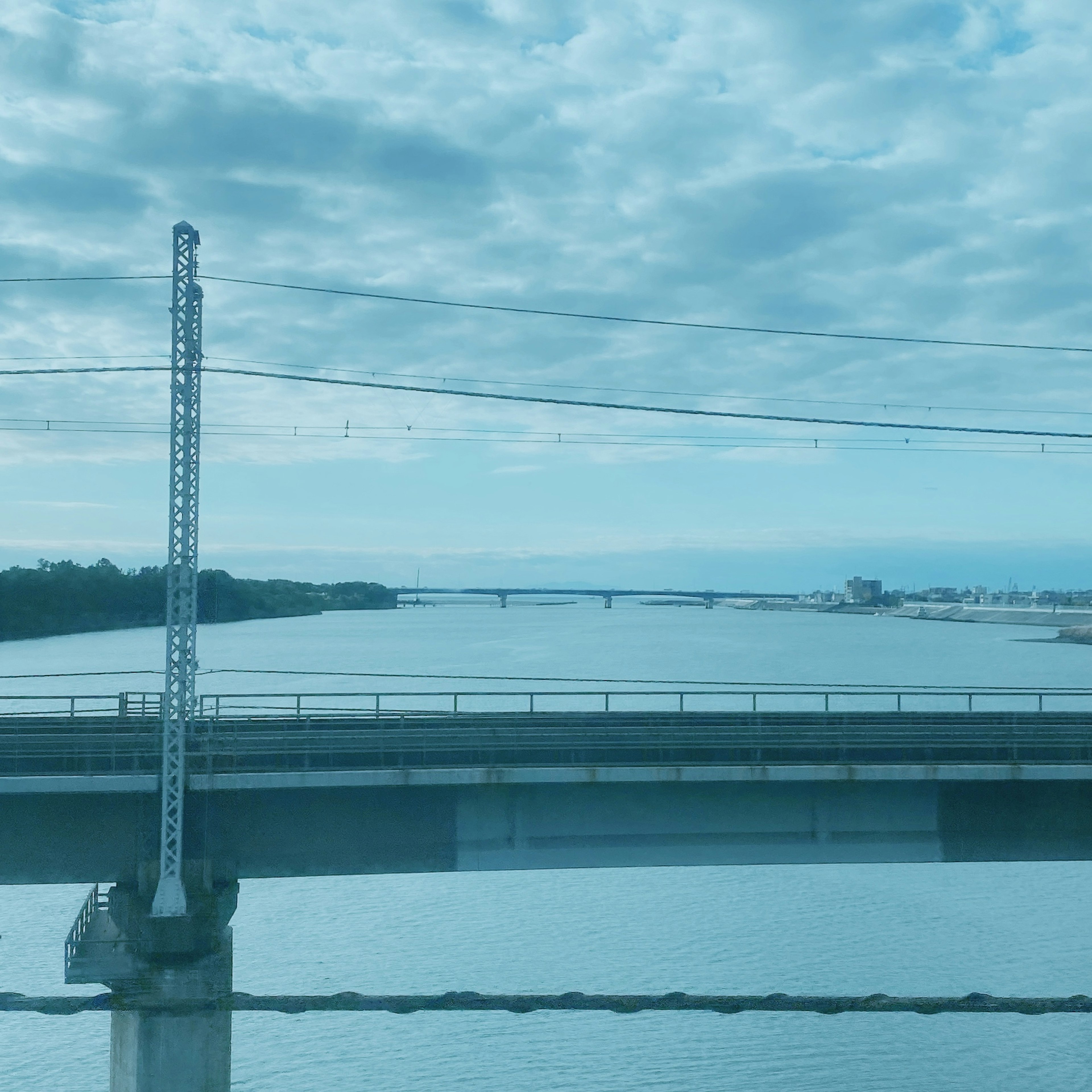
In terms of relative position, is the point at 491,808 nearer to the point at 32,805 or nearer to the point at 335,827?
the point at 335,827

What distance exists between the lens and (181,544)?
46.6 ft

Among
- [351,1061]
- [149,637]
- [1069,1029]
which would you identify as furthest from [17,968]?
[149,637]

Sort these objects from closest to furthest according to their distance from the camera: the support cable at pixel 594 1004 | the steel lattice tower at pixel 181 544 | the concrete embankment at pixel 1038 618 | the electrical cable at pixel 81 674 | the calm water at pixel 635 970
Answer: the support cable at pixel 594 1004
the steel lattice tower at pixel 181 544
the electrical cable at pixel 81 674
the calm water at pixel 635 970
the concrete embankment at pixel 1038 618

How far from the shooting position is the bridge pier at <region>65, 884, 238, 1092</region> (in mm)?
14609

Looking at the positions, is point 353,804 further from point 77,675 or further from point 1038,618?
point 1038,618

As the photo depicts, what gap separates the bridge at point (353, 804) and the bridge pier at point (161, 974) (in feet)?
0.10

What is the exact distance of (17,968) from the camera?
86.0 feet

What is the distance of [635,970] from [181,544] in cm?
1862

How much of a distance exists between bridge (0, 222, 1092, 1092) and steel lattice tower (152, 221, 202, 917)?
1.3 inches

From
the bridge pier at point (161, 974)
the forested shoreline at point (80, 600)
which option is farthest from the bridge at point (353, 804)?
the forested shoreline at point (80, 600)

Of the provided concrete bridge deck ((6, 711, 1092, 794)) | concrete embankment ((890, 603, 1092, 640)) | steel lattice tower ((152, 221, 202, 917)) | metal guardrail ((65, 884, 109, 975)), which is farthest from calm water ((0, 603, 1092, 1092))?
concrete embankment ((890, 603, 1092, 640))

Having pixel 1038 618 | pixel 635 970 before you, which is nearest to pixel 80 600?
pixel 635 970

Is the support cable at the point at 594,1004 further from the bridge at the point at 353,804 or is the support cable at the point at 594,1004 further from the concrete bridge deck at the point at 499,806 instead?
the concrete bridge deck at the point at 499,806

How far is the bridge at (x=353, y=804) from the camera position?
1476 cm
